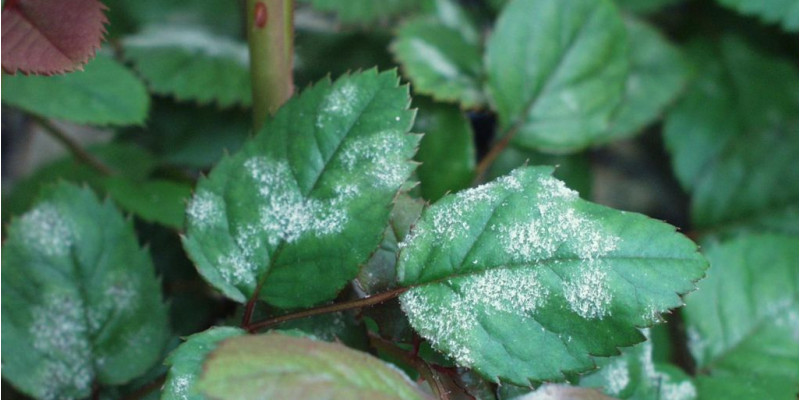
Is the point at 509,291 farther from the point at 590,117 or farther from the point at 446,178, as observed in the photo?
the point at 590,117

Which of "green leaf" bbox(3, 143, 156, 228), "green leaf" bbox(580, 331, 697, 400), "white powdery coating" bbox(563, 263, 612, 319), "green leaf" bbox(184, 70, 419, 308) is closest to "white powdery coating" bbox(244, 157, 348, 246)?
"green leaf" bbox(184, 70, 419, 308)

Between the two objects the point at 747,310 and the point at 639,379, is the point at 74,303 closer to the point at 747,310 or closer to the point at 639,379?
the point at 639,379

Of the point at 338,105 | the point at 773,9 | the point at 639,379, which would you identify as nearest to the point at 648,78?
the point at 773,9

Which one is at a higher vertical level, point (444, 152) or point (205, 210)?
point (205, 210)

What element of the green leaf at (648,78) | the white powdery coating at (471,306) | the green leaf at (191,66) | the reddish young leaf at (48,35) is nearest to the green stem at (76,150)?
the green leaf at (191,66)

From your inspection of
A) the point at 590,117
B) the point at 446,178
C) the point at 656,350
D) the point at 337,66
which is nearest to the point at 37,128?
the point at 337,66

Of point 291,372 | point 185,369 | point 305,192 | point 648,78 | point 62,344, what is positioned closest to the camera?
point 291,372

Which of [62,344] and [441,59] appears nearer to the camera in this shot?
[62,344]
